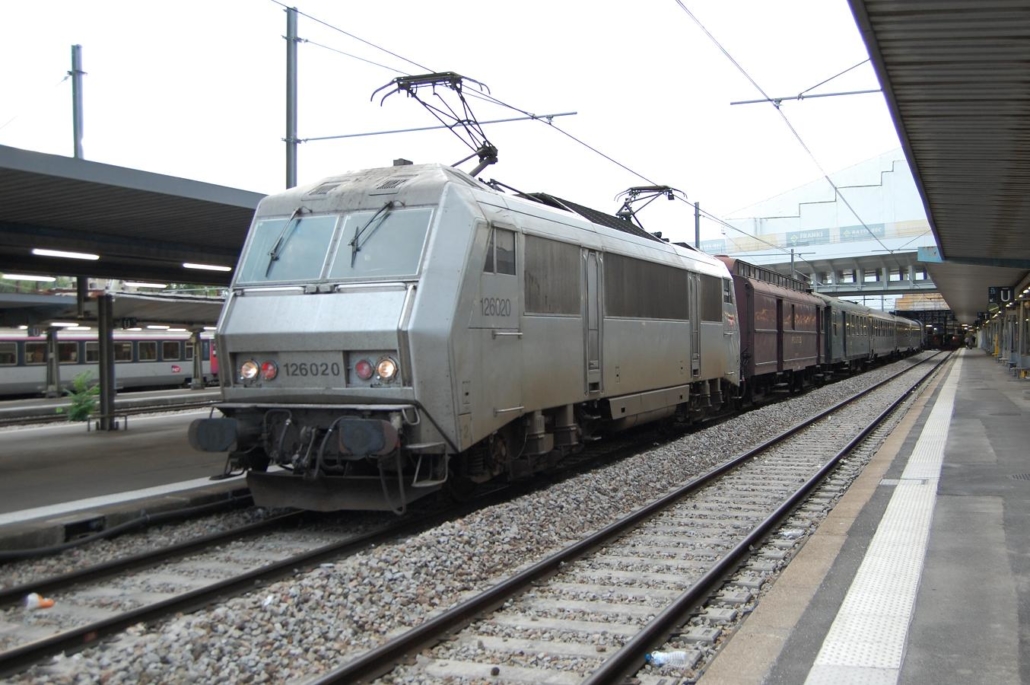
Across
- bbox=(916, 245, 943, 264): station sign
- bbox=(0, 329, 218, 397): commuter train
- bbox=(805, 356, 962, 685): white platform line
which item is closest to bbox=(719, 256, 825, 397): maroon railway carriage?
bbox=(916, 245, 943, 264): station sign

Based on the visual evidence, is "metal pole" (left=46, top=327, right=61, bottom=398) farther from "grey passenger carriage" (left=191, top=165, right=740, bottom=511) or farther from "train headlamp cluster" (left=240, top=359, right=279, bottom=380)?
"train headlamp cluster" (left=240, top=359, right=279, bottom=380)

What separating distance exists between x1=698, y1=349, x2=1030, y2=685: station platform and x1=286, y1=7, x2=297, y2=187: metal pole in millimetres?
9229

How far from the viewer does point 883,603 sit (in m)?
5.67

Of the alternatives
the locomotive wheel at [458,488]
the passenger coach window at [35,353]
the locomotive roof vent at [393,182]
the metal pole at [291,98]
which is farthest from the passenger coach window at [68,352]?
the locomotive roof vent at [393,182]

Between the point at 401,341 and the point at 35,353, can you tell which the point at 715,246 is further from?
the point at 401,341

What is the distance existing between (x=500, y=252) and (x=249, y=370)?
8.73ft

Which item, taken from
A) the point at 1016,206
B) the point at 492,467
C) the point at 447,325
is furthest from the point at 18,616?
the point at 1016,206

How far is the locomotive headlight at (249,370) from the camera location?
8.53 meters

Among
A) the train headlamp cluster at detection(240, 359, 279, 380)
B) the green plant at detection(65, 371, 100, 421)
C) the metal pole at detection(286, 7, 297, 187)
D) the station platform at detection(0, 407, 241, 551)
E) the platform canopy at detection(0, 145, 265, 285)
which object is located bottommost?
Result: the station platform at detection(0, 407, 241, 551)

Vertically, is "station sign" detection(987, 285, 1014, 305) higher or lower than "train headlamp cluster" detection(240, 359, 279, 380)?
higher

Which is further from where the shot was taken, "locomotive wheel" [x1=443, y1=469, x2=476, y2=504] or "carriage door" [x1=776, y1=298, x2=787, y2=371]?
"carriage door" [x1=776, y1=298, x2=787, y2=371]

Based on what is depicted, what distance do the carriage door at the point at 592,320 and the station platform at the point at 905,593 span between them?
316cm

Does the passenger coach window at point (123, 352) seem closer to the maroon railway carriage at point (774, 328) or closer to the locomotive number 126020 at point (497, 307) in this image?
the maroon railway carriage at point (774, 328)

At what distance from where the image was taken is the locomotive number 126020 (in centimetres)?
860
